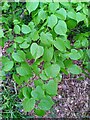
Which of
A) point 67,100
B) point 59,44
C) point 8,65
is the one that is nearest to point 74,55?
point 59,44

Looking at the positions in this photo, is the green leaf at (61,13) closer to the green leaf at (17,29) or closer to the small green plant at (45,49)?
the small green plant at (45,49)

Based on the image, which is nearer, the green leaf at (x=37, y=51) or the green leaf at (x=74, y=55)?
the green leaf at (x=37, y=51)

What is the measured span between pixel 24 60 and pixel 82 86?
3.55ft

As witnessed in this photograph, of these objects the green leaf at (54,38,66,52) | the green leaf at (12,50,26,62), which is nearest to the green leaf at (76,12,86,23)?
the green leaf at (54,38,66,52)

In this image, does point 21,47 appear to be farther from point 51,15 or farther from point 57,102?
point 57,102

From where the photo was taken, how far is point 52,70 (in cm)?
81

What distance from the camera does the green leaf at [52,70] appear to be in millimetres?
805

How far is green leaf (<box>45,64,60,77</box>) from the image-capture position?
2.64 ft

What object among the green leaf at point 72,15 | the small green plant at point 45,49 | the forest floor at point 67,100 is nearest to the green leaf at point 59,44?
Result: the small green plant at point 45,49

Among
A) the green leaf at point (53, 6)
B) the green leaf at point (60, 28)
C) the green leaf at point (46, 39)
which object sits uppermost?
the green leaf at point (53, 6)

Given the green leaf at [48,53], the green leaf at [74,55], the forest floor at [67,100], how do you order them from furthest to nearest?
the forest floor at [67,100] < the green leaf at [74,55] < the green leaf at [48,53]

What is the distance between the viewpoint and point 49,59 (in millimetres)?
796

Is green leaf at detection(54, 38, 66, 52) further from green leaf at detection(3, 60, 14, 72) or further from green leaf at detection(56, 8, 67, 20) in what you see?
green leaf at detection(3, 60, 14, 72)

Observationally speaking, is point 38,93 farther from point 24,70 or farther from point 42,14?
point 42,14
